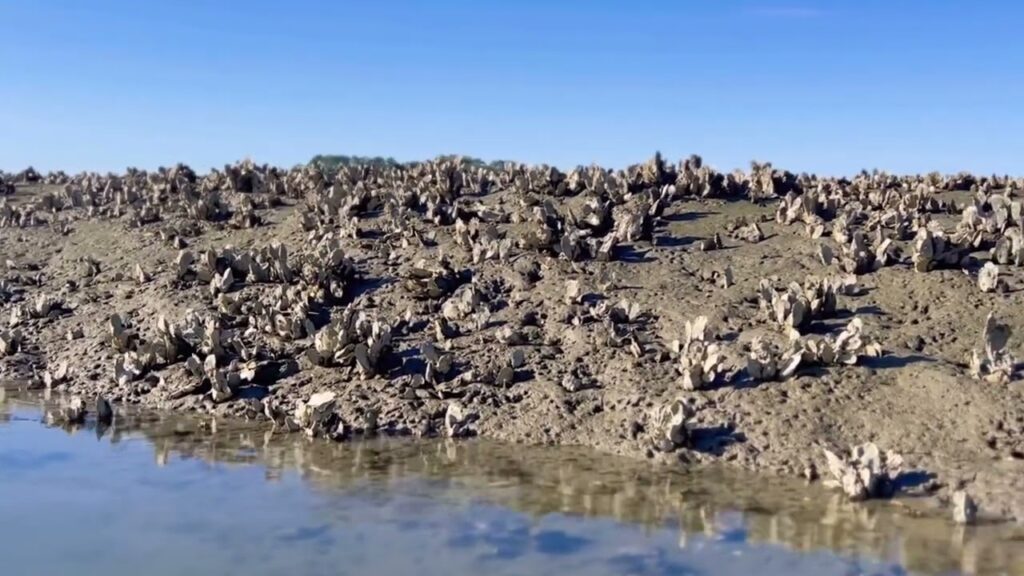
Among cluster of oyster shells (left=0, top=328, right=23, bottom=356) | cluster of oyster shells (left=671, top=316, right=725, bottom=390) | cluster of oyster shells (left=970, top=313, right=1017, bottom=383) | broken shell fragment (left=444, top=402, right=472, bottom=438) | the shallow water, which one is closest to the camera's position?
the shallow water

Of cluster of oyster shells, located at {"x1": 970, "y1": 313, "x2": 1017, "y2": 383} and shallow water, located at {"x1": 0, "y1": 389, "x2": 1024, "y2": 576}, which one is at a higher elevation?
cluster of oyster shells, located at {"x1": 970, "y1": 313, "x2": 1017, "y2": 383}

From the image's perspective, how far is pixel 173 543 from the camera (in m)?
6.36

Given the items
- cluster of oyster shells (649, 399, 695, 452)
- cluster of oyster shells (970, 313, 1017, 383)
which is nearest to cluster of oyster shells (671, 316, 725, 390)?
→ cluster of oyster shells (649, 399, 695, 452)

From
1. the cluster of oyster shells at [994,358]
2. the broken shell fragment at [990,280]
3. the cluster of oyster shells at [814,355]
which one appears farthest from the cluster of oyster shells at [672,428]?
the broken shell fragment at [990,280]

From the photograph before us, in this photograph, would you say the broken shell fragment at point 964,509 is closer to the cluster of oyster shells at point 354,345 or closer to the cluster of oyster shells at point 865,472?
the cluster of oyster shells at point 865,472

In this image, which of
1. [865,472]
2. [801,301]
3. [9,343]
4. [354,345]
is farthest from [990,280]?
[9,343]

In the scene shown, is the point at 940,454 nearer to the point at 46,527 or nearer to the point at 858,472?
the point at 858,472

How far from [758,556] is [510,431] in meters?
3.23

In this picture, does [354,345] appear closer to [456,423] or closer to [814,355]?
[456,423]

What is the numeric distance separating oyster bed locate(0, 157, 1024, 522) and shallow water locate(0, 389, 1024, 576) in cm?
48

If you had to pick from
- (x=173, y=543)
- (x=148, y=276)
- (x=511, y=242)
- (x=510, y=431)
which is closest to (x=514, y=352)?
(x=510, y=431)

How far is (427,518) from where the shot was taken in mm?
6879

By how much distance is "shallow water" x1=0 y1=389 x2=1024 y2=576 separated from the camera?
6.07 m

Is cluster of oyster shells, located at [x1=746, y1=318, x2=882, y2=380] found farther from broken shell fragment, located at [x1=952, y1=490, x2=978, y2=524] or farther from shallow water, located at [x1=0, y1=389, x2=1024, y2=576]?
broken shell fragment, located at [x1=952, y1=490, x2=978, y2=524]
